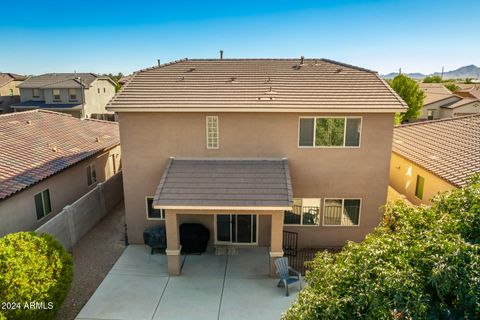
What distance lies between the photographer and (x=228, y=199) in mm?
12359

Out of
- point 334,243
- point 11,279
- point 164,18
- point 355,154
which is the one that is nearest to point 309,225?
point 334,243

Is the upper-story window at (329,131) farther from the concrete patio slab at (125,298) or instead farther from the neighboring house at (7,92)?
the neighboring house at (7,92)

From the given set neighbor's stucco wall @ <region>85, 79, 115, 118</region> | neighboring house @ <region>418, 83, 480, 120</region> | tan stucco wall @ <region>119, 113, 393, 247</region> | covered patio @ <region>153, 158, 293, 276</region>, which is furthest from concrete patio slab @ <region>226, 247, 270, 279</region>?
neighboring house @ <region>418, 83, 480, 120</region>

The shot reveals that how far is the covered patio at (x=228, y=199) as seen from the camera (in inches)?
480

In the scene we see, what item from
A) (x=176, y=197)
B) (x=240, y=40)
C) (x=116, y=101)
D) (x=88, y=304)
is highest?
(x=240, y=40)

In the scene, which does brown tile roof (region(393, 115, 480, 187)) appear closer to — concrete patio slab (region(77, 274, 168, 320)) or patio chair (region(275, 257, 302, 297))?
patio chair (region(275, 257, 302, 297))

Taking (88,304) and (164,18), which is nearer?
(88,304)

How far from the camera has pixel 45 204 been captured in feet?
50.1

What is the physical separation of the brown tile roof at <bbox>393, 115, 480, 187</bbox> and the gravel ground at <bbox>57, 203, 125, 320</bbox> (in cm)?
1479

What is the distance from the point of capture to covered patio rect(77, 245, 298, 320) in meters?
10.8

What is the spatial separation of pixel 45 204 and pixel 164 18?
14.1 meters

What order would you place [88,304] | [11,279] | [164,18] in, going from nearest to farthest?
1. [11,279]
2. [88,304]
3. [164,18]

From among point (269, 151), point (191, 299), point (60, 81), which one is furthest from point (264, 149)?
point (60, 81)

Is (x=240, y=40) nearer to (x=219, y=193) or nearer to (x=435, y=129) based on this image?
(x=435, y=129)
